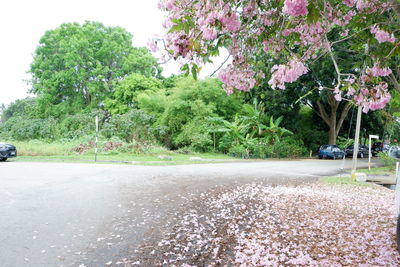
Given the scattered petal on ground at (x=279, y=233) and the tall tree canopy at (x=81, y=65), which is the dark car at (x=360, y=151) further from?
the scattered petal on ground at (x=279, y=233)

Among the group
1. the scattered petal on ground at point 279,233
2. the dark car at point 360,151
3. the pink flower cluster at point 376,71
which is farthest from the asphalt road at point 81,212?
the dark car at point 360,151

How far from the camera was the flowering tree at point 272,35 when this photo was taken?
9.31 ft

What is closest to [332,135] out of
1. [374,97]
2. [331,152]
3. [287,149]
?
[331,152]

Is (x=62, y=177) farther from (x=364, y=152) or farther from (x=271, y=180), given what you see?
(x=364, y=152)

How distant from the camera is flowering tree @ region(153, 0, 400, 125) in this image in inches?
112

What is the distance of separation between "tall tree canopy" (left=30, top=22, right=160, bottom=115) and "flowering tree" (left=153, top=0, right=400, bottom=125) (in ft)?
88.8

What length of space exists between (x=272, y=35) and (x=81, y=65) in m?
30.9

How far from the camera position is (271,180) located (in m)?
11.3

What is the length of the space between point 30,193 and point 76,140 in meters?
15.9

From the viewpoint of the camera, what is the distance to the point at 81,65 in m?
31.5

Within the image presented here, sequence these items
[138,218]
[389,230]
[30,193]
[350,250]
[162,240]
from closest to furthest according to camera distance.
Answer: [350,250]
[162,240]
[389,230]
[138,218]
[30,193]

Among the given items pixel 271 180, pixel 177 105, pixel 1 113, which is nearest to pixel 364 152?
pixel 177 105

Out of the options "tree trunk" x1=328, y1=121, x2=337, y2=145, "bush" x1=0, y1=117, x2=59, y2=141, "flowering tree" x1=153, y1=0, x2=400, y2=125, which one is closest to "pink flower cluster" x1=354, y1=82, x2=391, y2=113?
"flowering tree" x1=153, y1=0, x2=400, y2=125

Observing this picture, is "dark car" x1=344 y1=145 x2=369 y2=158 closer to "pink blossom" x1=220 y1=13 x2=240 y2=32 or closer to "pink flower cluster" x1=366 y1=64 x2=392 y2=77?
→ "pink flower cluster" x1=366 y1=64 x2=392 y2=77
